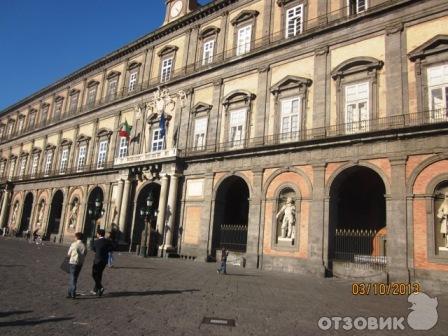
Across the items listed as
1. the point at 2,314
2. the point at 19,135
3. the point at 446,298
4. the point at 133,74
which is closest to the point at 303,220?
the point at 446,298

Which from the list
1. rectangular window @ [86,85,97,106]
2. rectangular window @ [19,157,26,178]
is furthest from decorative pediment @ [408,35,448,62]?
rectangular window @ [19,157,26,178]

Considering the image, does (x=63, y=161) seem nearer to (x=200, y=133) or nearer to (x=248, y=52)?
(x=200, y=133)

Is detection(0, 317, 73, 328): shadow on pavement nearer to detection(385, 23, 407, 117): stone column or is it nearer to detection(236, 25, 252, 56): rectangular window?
detection(385, 23, 407, 117): stone column

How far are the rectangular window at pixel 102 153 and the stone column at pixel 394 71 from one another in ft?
76.4

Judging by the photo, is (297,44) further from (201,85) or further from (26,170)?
(26,170)

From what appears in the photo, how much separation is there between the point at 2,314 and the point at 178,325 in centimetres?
314

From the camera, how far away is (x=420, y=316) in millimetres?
8969

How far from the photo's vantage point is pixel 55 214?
38.4 meters

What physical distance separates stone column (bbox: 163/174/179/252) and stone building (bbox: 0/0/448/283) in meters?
0.10

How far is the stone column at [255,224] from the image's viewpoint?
20.4m

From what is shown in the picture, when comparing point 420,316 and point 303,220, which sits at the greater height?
point 303,220

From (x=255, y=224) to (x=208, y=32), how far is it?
14385 mm

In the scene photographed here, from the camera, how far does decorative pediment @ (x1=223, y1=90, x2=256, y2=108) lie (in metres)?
23.2

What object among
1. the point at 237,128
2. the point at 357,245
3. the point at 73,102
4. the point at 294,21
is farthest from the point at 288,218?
the point at 73,102
